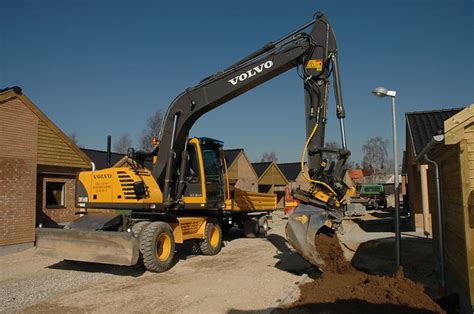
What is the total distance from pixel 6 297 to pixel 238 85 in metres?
6.93

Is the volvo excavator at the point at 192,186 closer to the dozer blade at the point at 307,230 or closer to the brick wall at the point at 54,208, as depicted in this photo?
the dozer blade at the point at 307,230

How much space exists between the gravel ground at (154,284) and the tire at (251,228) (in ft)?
15.4

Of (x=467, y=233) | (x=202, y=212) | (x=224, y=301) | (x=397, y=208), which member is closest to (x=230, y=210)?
(x=202, y=212)

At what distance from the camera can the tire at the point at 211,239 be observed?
494 inches

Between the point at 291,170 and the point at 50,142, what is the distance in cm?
3785

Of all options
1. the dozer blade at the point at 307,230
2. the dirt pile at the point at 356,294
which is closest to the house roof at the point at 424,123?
the dozer blade at the point at 307,230

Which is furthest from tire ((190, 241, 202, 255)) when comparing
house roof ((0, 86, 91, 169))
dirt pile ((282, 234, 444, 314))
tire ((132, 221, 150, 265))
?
house roof ((0, 86, 91, 169))

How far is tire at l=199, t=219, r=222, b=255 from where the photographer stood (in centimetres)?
1255

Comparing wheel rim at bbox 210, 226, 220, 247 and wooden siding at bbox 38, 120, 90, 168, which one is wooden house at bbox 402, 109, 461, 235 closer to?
wheel rim at bbox 210, 226, 220, 247

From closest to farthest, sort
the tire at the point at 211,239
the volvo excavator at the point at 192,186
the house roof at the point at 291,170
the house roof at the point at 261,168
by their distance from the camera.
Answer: the volvo excavator at the point at 192,186 < the tire at the point at 211,239 < the house roof at the point at 261,168 < the house roof at the point at 291,170

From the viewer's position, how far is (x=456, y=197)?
22.6ft

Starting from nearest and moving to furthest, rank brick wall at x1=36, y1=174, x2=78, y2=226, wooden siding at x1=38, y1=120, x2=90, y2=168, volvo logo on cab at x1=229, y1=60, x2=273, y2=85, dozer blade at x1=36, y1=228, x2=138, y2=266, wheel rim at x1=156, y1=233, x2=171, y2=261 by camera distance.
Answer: dozer blade at x1=36, y1=228, x2=138, y2=266 → wheel rim at x1=156, y1=233, x2=171, y2=261 → volvo logo on cab at x1=229, y1=60, x2=273, y2=85 → wooden siding at x1=38, y1=120, x2=90, y2=168 → brick wall at x1=36, y1=174, x2=78, y2=226

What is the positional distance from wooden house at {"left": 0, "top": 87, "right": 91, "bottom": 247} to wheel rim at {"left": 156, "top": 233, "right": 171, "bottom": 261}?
623 cm

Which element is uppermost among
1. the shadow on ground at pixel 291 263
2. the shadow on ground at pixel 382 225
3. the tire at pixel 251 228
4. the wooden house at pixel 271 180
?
the wooden house at pixel 271 180
